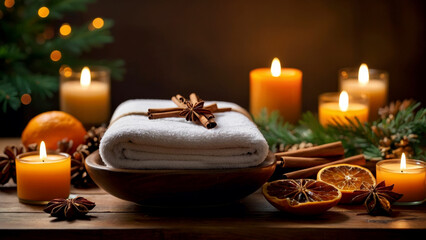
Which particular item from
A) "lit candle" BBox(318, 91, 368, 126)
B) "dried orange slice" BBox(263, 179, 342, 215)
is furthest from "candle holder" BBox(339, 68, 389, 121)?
"dried orange slice" BBox(263, 179, 342, 215)

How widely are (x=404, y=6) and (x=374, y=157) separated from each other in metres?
0.79

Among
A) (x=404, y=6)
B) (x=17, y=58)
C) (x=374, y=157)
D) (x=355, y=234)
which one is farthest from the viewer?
(x=404, y=6)

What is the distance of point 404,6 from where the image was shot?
2.04 meters

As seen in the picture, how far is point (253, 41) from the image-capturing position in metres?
2.09

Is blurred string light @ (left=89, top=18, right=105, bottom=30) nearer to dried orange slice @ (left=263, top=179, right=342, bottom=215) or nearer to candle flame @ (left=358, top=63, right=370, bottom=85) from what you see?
candle flame @ (left=358, top=63, right=370, bottom=85)

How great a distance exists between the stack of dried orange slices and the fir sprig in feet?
0.64

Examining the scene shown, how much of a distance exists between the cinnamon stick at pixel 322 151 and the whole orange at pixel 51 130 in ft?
1.75

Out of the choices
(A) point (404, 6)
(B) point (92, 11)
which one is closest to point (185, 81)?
(B) point (92, 11)

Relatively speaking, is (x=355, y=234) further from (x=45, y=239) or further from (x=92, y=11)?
(x=92, y=11)

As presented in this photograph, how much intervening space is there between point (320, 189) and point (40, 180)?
0.57m

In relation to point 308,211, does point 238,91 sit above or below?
above

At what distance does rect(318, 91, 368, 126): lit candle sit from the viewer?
5.22 feet

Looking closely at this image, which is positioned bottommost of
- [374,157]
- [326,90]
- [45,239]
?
[45,239]

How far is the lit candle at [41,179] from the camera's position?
1239 mm
